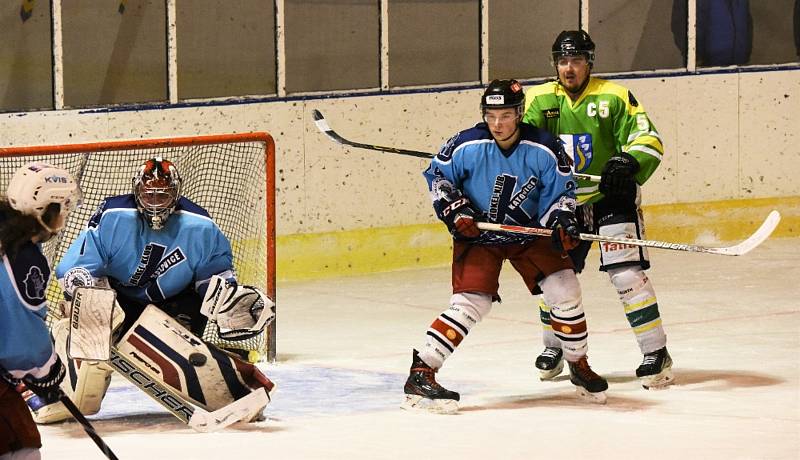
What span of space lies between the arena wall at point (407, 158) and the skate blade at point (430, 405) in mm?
2815

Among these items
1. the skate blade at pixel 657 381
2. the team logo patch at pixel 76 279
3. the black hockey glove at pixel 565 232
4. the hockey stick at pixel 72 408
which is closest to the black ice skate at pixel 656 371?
the skate blade at pixel 657 381

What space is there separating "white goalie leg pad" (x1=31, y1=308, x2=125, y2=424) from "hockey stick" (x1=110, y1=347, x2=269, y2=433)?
0.08 m

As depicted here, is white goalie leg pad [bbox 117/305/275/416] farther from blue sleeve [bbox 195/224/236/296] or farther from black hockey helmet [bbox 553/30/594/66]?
black hockey helmet [bbox 553/30/594/66]

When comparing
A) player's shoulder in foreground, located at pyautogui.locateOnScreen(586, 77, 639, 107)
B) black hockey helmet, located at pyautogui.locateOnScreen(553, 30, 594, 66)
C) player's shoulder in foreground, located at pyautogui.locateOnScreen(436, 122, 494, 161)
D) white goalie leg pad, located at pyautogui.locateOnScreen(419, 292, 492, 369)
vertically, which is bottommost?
white goalie leg pad, located at pyautogui.locateOnScreen(419, 292, 492, 369)

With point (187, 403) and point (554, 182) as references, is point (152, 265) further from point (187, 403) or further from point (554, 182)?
point (554, 182)

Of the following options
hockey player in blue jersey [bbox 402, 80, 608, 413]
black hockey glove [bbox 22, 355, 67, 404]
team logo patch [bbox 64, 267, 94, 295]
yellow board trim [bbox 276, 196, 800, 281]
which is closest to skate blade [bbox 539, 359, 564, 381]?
hockey player in blue jersey [bbox 402, 80, 608, 413]

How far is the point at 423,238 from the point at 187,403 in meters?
3.76

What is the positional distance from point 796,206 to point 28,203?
265 inches

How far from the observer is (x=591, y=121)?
6.36 meters

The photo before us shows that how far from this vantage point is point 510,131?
581 cm

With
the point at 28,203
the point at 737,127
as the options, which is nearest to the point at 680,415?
the point at 28,203

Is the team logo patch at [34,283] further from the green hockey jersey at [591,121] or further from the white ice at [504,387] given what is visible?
the green hockey jersey at [591,121]

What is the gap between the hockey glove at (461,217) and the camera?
5762 millimetres

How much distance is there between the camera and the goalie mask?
222 inches
